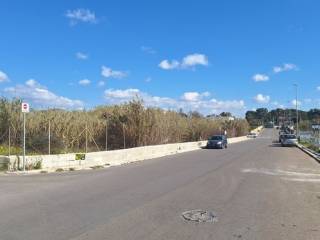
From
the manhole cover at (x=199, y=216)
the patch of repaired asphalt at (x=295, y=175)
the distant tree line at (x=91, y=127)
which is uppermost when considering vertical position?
the distant tree line at (x=91, y=127)

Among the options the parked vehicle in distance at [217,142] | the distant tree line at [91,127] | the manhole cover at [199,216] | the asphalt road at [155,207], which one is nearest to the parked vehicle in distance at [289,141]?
the parked vehicle in distance at [217,142]

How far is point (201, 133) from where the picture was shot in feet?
231

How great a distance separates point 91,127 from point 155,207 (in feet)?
88.2

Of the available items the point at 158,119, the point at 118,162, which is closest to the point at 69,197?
the point at 118,162

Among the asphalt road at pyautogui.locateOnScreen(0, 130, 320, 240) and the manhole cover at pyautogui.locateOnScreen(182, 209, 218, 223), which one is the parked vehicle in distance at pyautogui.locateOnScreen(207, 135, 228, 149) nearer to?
the asphalt road at pyautogui.locateOnScreen(0, 130, 320, 240)

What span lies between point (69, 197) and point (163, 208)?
10.7 ft

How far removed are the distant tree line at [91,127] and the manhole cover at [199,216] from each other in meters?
17.7

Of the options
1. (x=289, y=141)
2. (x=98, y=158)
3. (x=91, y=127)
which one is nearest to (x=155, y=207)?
(x=98, y=158)

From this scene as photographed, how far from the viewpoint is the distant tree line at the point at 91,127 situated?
30.5 m

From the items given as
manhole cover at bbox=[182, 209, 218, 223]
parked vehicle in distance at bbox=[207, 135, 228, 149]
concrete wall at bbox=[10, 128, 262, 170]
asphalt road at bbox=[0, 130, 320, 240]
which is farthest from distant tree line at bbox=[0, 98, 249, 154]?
manhole cover at bbox=[182, 209, 218, 223]

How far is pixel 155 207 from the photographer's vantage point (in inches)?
455

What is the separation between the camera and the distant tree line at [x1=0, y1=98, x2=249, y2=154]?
30.5 m

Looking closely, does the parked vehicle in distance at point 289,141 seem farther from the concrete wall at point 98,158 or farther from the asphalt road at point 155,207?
the asphalt road at point 155,207

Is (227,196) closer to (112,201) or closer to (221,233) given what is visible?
(112,201)
